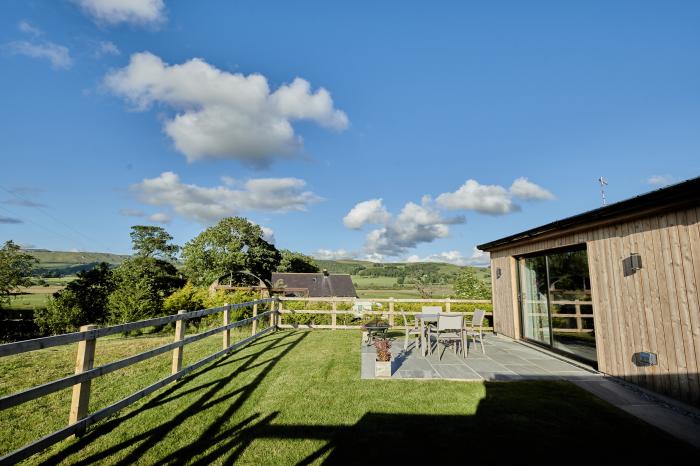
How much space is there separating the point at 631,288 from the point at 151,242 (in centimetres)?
4326

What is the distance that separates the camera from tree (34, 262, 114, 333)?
61.1 ft

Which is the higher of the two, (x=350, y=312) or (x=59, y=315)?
(x=350, y=312)

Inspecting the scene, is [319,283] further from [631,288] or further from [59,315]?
[631,288]

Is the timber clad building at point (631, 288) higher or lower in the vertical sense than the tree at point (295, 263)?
lower

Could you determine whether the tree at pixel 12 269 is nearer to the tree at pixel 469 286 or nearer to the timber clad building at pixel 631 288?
the tree at pixel 469 286

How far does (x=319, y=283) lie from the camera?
118 feet

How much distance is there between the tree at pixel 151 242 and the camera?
121 feet

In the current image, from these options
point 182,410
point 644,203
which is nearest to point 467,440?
point 182,410

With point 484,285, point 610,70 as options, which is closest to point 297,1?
point 610,70

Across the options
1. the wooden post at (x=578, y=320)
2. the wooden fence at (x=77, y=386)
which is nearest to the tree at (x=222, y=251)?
the wooden fence at (x=77, y=386)

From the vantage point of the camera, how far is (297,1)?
9211mm

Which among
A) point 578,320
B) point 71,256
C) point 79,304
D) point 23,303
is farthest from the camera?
point 71,256

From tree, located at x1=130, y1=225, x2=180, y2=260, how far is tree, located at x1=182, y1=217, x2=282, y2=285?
12.5 ft

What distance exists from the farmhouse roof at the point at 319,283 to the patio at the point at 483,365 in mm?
28124
